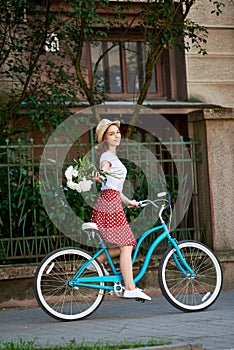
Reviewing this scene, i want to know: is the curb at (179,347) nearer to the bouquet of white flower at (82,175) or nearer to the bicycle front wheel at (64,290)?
the bicycle front wheel at (64,290)

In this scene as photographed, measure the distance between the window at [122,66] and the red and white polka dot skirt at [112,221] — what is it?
18.3 ft

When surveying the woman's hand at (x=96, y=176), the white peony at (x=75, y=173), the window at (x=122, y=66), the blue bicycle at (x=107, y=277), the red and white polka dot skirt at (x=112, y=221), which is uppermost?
the window at (x=122, y=66)

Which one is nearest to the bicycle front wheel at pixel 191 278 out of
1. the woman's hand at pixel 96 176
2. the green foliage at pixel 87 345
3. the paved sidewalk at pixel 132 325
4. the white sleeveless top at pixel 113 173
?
the paved sidewalk at pixel 132 325

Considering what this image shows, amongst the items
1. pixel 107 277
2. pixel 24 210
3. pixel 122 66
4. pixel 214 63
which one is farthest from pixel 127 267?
pixel 214 63

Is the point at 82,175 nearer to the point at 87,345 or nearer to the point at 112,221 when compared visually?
the point at 112,221

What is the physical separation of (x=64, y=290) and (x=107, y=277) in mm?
506

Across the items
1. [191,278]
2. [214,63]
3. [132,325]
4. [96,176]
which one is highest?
[214,63]

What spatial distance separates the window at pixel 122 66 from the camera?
46.6 feet

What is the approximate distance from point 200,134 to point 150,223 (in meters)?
1.34

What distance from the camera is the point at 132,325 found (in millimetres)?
8039

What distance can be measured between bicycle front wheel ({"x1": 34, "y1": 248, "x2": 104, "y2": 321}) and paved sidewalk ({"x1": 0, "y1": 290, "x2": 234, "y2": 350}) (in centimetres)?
13

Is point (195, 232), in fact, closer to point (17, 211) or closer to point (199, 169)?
point (199, 169)

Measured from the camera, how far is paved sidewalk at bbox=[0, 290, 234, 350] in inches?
279

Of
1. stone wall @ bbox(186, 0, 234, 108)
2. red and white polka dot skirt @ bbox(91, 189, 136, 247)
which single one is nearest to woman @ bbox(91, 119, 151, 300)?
red and white polka dot skirt @ bbox(91, 189, 136, 247)
